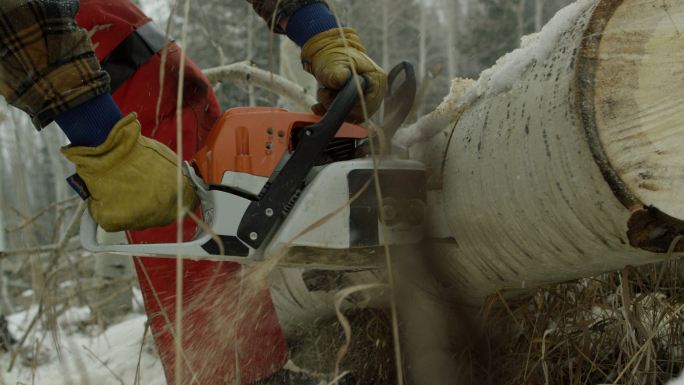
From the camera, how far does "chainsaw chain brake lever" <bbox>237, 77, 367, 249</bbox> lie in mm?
1305

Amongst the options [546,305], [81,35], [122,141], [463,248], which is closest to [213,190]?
[122,141]

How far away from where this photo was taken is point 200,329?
1.79m

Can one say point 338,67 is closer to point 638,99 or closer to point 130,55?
point 638,99

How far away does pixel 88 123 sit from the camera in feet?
4.15

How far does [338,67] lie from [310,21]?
26cm

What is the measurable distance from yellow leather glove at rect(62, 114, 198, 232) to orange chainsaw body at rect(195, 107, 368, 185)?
0.41 ft

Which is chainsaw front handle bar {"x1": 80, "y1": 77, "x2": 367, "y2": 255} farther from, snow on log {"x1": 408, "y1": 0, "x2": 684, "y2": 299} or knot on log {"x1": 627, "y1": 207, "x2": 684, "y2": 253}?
knot on log {"x1": 627, "y1": 207, "x2": 684, "y2": 253}

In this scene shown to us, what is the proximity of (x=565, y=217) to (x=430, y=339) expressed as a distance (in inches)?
27.4

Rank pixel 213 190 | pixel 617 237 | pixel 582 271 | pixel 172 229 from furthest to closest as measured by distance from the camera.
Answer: pixel 172 229 < pixel 213 190 < pixel 582 271 < pixel 617 237

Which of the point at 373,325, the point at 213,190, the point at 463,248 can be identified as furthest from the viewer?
the point at 373,325

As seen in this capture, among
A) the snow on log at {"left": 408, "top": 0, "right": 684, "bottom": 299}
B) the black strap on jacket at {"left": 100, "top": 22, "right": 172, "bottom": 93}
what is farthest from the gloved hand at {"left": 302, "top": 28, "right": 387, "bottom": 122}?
the black strap on jacket at {"left": 100, "top": 22, "right": 172, "bottom": 93}

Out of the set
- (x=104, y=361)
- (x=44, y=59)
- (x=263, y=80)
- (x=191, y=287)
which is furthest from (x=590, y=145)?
(x=104, y=361)

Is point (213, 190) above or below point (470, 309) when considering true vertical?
above

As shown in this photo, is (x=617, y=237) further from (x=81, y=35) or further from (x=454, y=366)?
(x=81, y=35)
